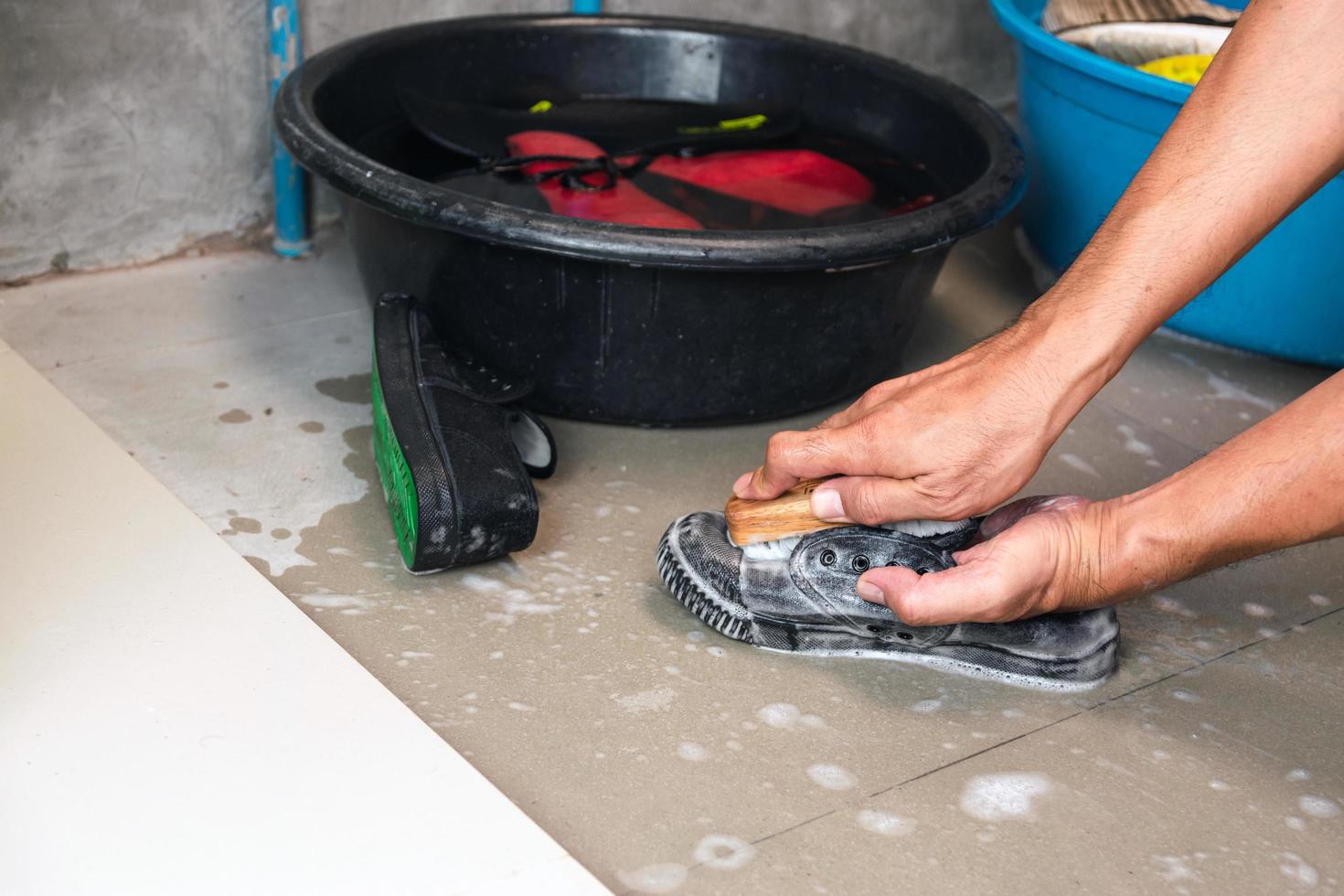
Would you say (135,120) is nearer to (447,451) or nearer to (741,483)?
(447,451)

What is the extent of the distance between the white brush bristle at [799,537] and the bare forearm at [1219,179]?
0.16m

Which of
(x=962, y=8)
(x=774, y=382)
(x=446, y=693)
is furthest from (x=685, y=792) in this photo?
(x=962, y=8)

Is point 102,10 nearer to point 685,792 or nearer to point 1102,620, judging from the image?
point 685,792

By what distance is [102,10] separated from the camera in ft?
5.16

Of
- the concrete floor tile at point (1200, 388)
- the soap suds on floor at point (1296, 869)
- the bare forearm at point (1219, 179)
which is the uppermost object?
the bare forearm at point (1219, 179)

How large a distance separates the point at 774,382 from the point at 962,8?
1340 mm

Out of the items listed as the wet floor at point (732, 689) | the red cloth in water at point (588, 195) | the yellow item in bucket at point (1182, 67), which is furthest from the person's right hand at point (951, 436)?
the yellow item in bucket at point (1182, 67)

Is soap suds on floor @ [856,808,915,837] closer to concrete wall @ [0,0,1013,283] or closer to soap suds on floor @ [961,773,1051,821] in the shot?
soap suds on floor @ [961,773,1051,821]

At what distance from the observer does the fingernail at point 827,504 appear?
1080mm

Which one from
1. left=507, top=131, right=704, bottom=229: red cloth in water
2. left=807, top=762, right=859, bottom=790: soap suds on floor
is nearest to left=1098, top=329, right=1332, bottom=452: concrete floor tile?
left=507, top=131, right=704, bottom=229: red cloth in water

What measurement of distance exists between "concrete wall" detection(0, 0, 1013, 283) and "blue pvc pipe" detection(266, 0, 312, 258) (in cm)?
3

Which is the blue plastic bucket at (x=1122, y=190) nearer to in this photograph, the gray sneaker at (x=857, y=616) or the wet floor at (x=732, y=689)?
the wet floor at (x=732, y=689)

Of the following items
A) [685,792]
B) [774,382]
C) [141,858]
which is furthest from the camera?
[774,382]

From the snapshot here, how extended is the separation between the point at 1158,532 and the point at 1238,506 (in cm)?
6
